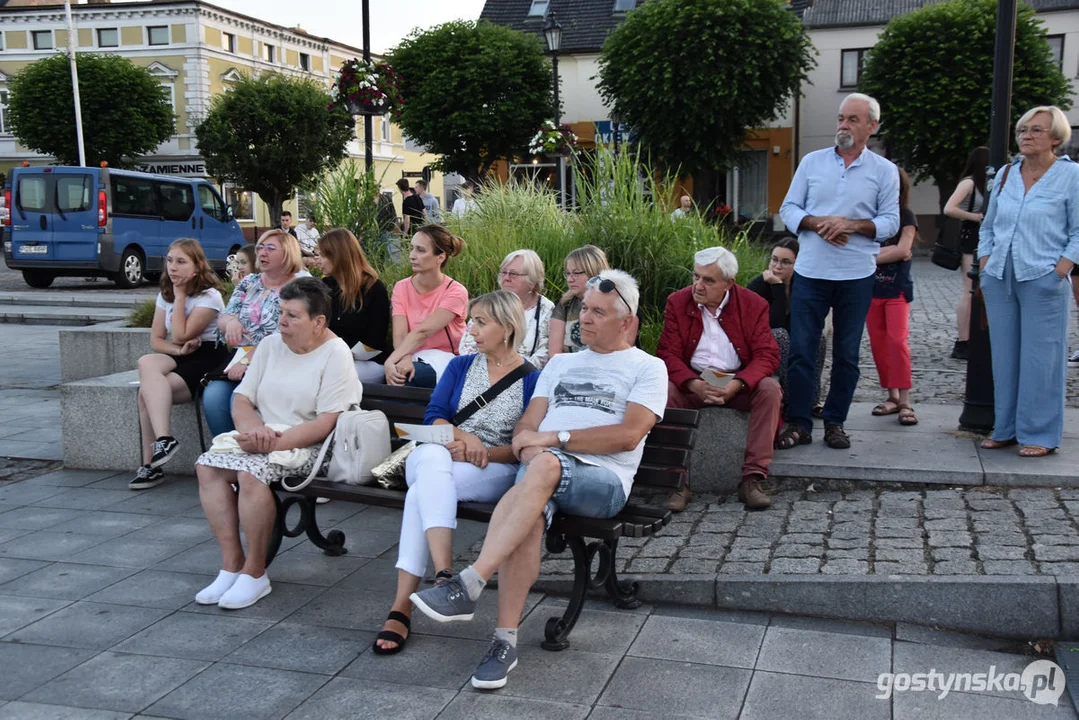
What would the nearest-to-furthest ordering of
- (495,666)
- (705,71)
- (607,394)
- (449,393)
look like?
1. (495,666)
2. (607,394)
3. (449,393)
4. (705,71)

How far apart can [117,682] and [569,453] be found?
184cm

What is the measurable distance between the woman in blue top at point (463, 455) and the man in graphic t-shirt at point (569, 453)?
5.6 inches

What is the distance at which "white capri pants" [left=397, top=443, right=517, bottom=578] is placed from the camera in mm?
4188

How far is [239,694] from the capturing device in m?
3.69

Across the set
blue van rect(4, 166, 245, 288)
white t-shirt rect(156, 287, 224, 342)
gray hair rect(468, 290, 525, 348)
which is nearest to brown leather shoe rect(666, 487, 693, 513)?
gray hair rect(468, 290, 525, 348)

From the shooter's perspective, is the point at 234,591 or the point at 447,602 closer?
the point at 447,602

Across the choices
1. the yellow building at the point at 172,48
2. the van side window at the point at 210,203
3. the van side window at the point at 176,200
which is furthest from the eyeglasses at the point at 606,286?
the yellow building at the point at 172,48

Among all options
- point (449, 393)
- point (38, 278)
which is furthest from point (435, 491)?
point (38, 278)

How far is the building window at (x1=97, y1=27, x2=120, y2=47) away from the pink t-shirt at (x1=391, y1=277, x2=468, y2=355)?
187ft

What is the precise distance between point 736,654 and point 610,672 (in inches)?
19.8

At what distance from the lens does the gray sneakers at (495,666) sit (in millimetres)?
3697

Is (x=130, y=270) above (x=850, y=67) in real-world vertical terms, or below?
below

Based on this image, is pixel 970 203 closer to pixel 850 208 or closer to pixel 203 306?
pixel 850 208

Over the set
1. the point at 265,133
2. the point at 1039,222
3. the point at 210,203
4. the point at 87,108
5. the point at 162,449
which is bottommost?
the point at 162,449
